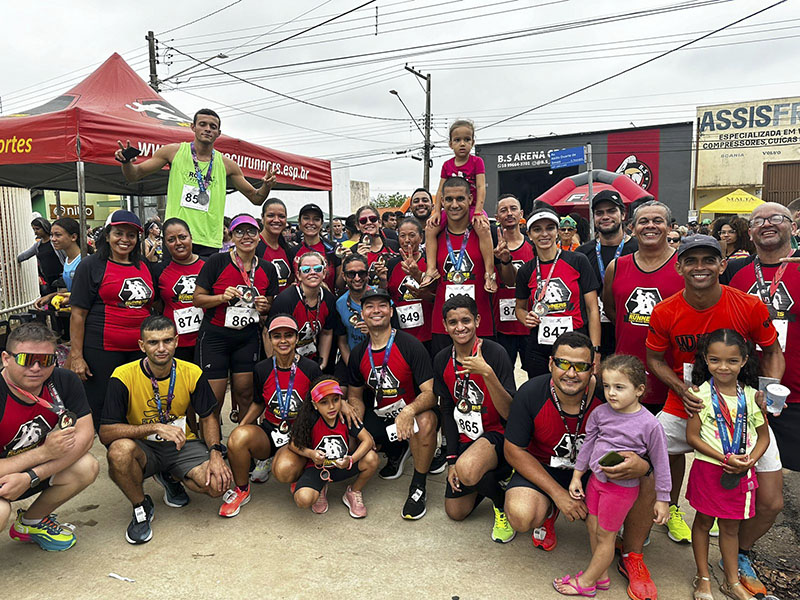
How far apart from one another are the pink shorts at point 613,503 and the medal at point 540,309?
138 centimetres

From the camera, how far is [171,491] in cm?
379

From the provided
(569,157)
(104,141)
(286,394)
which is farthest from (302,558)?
(569,157)

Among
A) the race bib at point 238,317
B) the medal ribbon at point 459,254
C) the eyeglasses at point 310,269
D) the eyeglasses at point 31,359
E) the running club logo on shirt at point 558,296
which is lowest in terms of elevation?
the eyeglasses at point 31,359

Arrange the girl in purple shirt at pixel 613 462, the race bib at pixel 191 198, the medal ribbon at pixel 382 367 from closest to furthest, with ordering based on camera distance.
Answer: the girl in purple shirt at pixel 613 462 < the medal ribbon at pixel 382 367 < the race bib at pixel 191 198

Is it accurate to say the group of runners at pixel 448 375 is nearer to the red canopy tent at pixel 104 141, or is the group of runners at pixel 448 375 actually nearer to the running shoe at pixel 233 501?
the running shoe at pixel 233 501

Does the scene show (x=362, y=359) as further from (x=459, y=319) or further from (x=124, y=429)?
(x=124, y=429)

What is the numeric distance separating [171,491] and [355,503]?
54.3 inches

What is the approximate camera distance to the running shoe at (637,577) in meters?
2.72

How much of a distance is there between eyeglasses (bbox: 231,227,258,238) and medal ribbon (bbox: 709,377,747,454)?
11.4 ft

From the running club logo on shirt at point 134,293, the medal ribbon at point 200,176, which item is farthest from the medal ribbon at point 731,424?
the medal ribbon at point 200,176

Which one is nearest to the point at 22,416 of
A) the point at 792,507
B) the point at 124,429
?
the point at 124,429

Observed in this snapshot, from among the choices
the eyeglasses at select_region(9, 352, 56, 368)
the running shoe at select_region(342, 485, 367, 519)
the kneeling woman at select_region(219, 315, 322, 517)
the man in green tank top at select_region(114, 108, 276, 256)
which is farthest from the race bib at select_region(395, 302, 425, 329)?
the eyeglasses at select_region(9, 352, 56, 368)

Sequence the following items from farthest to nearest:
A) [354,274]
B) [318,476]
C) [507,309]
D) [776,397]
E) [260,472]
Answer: [507,309], [354,274], [260,472], [318,476], [776,397]

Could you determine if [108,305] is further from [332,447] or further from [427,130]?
[427,130]
